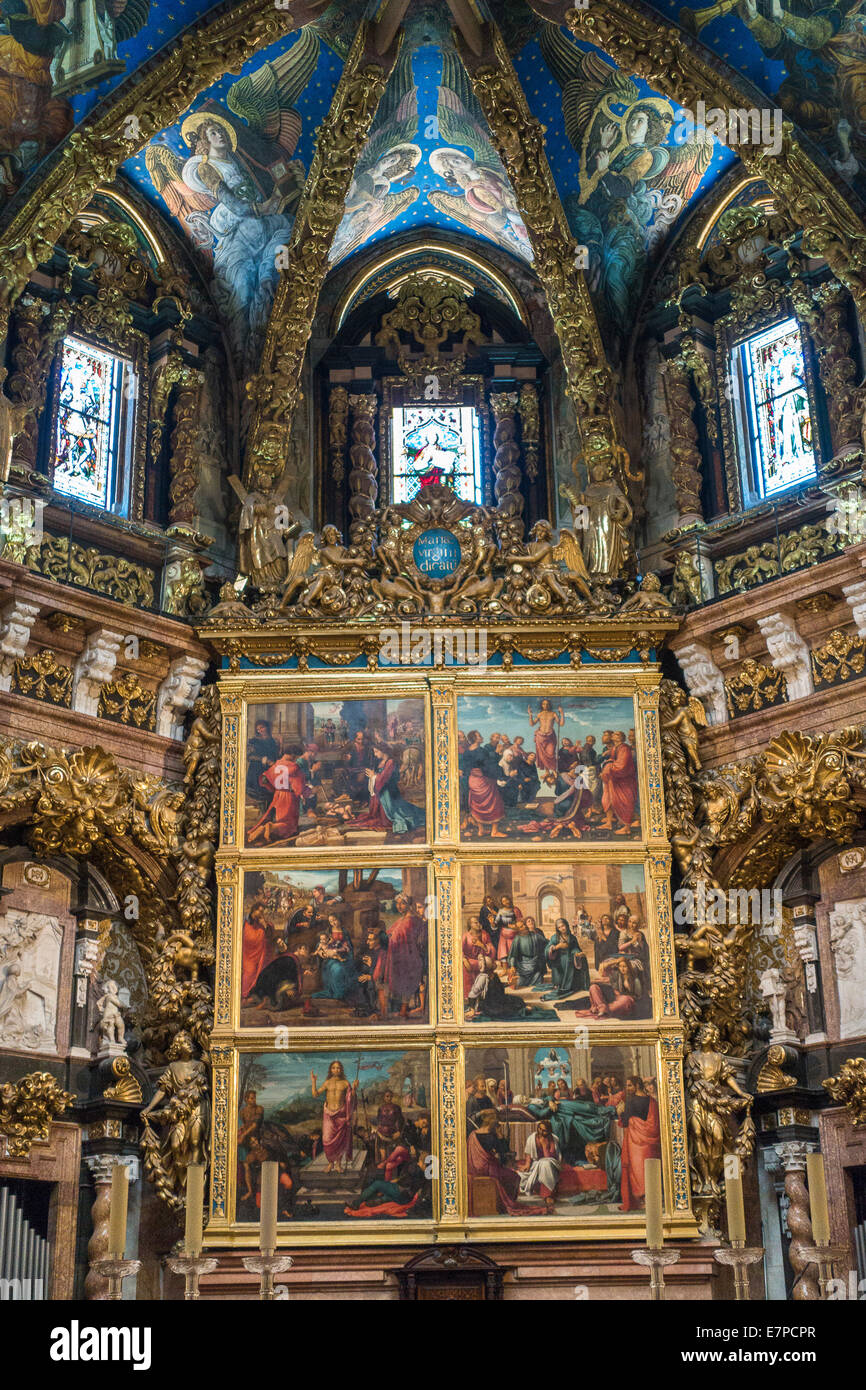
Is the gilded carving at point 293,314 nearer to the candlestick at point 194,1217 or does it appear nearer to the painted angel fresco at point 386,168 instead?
the painted angel fresco at point 386,168

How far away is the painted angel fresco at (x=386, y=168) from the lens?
1714 cm

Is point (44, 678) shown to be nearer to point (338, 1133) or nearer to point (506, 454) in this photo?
point (338, 1133)

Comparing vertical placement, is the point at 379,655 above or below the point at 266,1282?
above

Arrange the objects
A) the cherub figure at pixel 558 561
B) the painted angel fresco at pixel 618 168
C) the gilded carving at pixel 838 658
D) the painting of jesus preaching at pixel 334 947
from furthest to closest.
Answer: the painted angel fresco at pixel 618 168
the cherub figure at pixel 558 561
the painting of jesus preaching at pixel 334 947
the gilded carving at pixel 838 658

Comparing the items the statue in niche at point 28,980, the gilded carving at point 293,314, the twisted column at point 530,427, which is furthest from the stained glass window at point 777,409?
the statue in niche at point 28,980

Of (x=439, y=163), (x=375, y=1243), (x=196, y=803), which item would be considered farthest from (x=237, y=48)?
Result: (x=375, y=1243)

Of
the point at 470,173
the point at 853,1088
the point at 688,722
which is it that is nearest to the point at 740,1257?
the point at 853,1088

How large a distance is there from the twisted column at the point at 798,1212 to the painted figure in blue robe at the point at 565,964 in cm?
236

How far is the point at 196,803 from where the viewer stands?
50.8ft

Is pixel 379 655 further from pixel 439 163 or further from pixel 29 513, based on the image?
pixel 439 163

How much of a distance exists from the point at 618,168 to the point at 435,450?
373cm

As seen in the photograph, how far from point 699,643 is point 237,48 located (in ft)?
24.8

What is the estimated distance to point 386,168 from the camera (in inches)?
699

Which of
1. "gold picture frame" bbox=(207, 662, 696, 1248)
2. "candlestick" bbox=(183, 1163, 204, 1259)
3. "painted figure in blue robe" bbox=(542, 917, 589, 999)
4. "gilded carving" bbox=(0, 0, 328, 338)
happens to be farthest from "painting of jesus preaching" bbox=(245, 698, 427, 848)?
"gilded carving" bbox=(0, 0, 328, 338)
